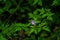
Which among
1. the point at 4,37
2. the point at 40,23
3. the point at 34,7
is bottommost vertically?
the point at 4,37

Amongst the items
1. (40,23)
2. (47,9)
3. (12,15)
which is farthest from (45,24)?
(12,15)

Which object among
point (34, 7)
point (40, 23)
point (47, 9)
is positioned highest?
point (34, 7)

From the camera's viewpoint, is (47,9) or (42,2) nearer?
(47,9)

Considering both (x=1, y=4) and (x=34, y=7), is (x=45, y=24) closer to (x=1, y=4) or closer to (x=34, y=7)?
(x=34, y=7)

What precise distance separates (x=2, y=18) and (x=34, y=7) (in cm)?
59

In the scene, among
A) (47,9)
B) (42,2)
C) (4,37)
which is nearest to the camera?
(4,37)

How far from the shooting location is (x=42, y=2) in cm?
300

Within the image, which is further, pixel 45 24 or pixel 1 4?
pixel 1 4

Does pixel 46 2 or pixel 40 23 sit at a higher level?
pixel 46 2

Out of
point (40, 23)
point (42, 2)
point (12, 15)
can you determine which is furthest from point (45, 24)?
point (12, 15)

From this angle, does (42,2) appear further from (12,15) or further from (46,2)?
(12,15)

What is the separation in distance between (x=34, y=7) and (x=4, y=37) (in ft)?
2.57

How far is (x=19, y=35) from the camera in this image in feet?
10.3

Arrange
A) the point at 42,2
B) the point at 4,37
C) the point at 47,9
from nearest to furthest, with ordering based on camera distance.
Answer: the point at 4,37, the point at 47,9, the point at 42,2
